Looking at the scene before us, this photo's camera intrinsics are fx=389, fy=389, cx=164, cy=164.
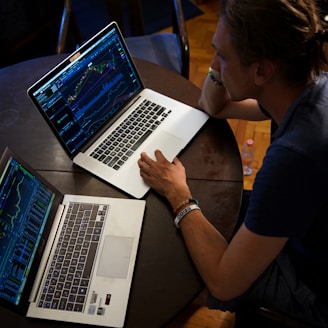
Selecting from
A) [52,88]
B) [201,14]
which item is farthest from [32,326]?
[201,14]

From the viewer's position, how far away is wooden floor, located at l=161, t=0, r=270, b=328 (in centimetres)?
154

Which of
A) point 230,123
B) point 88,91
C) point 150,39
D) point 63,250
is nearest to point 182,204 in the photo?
point 63,250

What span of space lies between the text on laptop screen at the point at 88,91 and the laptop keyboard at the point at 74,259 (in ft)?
0.71

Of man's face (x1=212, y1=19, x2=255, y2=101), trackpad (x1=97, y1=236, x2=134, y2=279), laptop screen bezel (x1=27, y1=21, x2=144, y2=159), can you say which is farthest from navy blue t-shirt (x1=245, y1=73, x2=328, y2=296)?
laptop screen bezel (x1=27, y1=21, x2=144, y2=159)

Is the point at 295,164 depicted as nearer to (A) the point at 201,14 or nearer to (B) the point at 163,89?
(B) the point at 163,89

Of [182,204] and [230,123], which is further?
[230,123]

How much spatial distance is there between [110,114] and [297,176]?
0.66 meters

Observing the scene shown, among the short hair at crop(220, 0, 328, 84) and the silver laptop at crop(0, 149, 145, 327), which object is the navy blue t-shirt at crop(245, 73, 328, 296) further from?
the silver laptop at crop(0, 149, 145, 327)

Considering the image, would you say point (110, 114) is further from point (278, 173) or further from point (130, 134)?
point (278, 173)

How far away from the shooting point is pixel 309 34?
0.81 meters

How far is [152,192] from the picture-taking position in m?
1.10

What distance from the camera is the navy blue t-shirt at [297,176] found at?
2.60 feet

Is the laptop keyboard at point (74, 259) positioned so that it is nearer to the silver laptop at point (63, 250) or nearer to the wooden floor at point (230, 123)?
the silver laptop at point (63, 250)

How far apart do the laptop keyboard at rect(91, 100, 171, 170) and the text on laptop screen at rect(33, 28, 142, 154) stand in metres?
0.06
